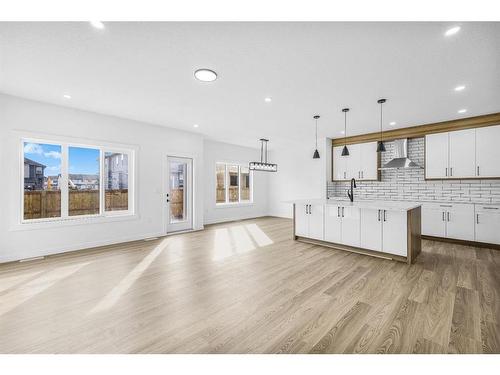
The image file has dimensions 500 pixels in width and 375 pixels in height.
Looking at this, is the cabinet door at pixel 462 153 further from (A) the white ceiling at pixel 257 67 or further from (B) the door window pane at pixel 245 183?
(B) the door window pane at pixel 245 183

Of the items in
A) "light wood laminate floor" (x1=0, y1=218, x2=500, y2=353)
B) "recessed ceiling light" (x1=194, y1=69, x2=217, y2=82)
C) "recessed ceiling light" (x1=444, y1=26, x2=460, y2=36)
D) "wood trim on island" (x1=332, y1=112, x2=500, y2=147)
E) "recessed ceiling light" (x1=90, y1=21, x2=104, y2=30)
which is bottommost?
"light wood laminate floor" (x1=0, y1=218, x2=500, y2=353)

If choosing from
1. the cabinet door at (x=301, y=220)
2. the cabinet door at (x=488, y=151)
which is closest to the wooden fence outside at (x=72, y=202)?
the cabinet door at (x=301, y=220)

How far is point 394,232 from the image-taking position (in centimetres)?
375

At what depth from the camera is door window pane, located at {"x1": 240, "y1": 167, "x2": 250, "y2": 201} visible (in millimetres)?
8680

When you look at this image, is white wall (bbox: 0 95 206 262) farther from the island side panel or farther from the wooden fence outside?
the island side panel

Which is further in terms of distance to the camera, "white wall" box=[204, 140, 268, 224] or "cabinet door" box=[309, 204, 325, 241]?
"white wall" box=[204, 140, 268, 224]

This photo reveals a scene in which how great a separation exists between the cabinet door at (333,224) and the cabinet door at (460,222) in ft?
8.58

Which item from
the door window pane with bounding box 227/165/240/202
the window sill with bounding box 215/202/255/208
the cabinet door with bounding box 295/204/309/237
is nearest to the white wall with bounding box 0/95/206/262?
the window sill with bounding box 215/202/255/208

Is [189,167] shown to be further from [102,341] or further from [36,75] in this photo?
[102,341]

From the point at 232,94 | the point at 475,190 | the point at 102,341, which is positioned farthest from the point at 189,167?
the point at 475,190

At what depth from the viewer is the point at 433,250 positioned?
14.3ft

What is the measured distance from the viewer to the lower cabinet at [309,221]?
4.73 metres

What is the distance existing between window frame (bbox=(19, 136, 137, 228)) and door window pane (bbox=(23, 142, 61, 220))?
0.08 m
